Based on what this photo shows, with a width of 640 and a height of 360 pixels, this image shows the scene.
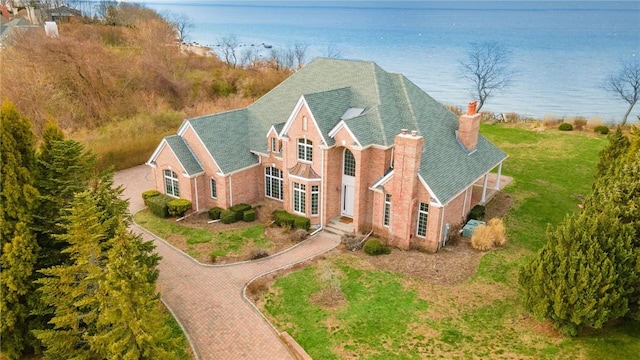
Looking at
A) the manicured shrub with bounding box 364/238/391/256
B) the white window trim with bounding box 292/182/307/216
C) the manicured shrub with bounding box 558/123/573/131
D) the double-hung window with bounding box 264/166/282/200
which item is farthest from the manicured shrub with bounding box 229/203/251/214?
the manicured shrub with bounding box 558/123/573/131

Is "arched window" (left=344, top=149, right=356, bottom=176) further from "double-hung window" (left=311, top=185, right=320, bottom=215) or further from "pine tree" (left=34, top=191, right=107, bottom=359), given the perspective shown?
"pine tree" (left=34, top=191, right=107, bottom=359)

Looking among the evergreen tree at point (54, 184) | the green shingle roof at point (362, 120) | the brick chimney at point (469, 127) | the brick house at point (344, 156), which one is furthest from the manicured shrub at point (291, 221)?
the evergreen tree at point (54, 184)

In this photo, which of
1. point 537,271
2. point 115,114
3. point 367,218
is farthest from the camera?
point 115,114

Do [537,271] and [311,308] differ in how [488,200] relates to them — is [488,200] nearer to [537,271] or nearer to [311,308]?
[537,271]

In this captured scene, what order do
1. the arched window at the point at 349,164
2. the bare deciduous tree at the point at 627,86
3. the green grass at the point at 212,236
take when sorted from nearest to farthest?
the green grass at the point at 212,236
the arched window at the point at 349,164
the bare deciduous tree at the point at 627,86

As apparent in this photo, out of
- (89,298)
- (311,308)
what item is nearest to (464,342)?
(311,308)

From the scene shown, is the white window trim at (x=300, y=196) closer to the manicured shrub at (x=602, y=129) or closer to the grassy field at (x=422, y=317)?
the grassy field at (x=422, y=317)
